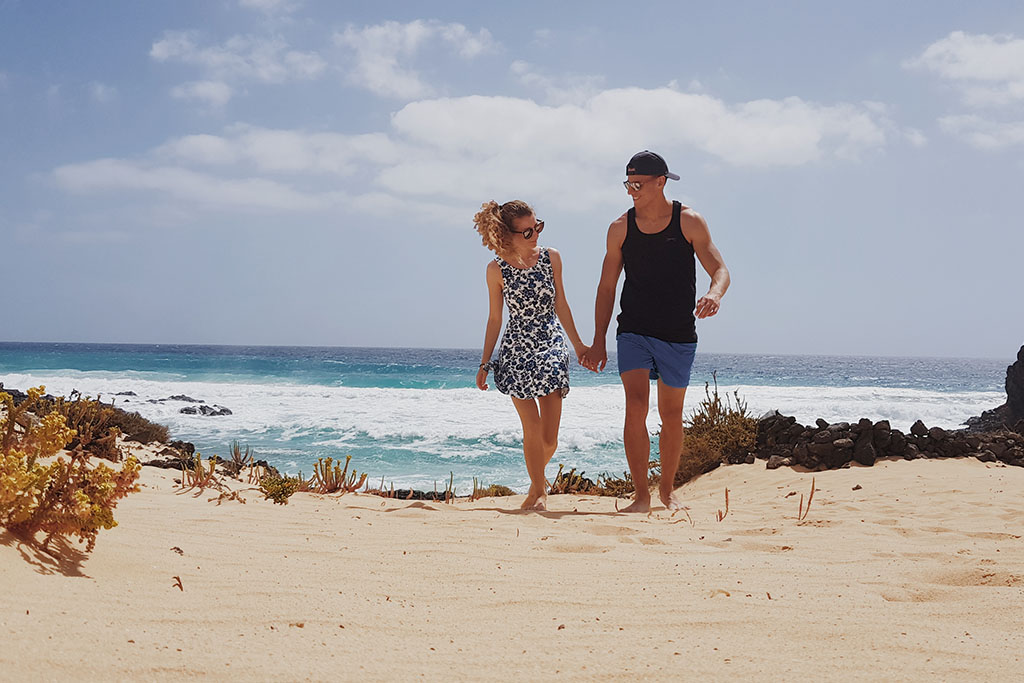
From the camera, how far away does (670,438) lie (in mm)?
5469

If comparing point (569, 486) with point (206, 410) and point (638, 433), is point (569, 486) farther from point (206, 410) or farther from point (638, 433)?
point (206, 410)

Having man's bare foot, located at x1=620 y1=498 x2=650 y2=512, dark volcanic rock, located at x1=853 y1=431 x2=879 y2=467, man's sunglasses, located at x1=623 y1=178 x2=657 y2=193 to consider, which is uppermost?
man's sunglasses, located at x1=623 y1=178 x2=657 y2=193

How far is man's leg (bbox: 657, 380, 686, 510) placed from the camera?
5371 mm

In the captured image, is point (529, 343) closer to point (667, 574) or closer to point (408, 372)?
point (667, 574)

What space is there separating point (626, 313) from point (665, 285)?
35 cm

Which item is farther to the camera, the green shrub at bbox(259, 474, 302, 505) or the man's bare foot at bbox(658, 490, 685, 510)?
the man's bare foot at bbox(658, 490, 685, 510)

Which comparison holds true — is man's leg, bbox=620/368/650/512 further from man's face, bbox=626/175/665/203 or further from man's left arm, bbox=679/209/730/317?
man's face, bbox=626/175/665/203

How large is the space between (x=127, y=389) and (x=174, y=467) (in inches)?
1109

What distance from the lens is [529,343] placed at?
5477mm

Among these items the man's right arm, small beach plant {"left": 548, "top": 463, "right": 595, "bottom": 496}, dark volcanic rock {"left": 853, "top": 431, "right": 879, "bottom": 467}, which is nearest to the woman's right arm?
the man's right arm

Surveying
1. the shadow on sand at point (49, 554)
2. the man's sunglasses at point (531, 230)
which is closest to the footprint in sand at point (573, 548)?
the shadow on sand at point (49, 554)

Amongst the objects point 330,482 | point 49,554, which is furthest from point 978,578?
point 330,482

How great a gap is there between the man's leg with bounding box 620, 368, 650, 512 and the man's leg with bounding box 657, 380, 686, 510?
5.4 inches

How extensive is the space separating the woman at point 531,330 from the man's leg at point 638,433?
485 millimetres
